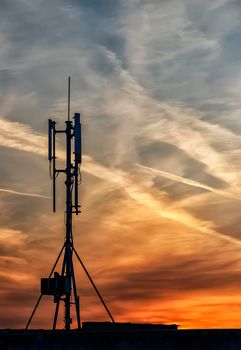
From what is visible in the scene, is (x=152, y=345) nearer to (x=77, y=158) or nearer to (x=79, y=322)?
(x=79, y=322)

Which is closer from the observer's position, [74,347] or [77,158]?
[74,347]

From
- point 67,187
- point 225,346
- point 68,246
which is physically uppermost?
point 67,187

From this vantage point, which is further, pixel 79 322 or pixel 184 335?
pixel 79 322

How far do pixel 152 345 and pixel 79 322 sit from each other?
52.0 feet

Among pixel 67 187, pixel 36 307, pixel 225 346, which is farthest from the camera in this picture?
pixel 67 187

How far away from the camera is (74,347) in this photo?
125ft

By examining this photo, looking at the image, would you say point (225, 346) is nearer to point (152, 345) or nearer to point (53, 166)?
point (152, 345)

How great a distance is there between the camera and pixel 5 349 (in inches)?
1507

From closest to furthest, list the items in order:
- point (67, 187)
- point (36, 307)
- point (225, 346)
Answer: point (225, 346) < point (36, 307) < point (67, 187)

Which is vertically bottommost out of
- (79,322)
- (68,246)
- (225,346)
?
(225,346)

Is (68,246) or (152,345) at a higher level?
(68,246)

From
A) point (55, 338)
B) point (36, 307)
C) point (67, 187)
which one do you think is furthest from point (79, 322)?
point (55, 338)

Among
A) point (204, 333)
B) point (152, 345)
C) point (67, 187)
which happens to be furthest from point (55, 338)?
point (67, 187)

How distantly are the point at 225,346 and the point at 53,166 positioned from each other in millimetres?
21741
